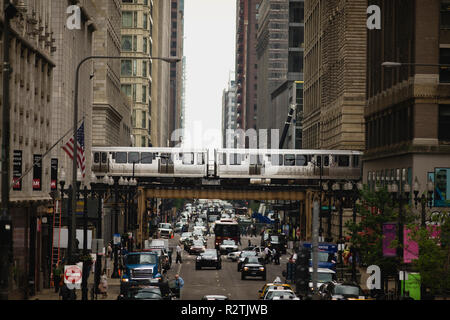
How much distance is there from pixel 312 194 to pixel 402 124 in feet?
115

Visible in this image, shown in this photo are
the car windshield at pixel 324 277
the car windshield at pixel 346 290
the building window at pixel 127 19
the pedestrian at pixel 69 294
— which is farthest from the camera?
the building window at pixel 127 19

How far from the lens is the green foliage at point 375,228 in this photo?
1955 inches

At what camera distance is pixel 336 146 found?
Result: 100 meters

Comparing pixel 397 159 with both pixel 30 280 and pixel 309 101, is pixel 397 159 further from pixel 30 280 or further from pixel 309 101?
pixel 309 101

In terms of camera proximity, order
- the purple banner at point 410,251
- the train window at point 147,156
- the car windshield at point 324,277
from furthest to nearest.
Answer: the train window at point 147,156
the car windshield at point 324,277
the purple banner at point 410,251

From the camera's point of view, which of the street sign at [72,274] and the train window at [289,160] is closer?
the street sign at [72,274]

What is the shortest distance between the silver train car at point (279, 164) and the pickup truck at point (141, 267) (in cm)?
4405

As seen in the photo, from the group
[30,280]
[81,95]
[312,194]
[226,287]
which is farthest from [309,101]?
[30,280]

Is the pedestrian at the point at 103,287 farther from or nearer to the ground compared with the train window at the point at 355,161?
nearer to the ground

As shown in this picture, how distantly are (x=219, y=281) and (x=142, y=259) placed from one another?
11.9m

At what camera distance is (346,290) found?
128 ft

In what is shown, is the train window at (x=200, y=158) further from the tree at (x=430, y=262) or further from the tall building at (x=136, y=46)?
the tree at (x=430, y=262)

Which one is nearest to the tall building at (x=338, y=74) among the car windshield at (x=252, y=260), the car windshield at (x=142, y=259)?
the car windshield at (x=252, y=260)

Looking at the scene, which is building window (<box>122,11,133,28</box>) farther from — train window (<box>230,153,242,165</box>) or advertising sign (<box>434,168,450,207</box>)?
advertising sign (<box>434,168,450,207</box>)
